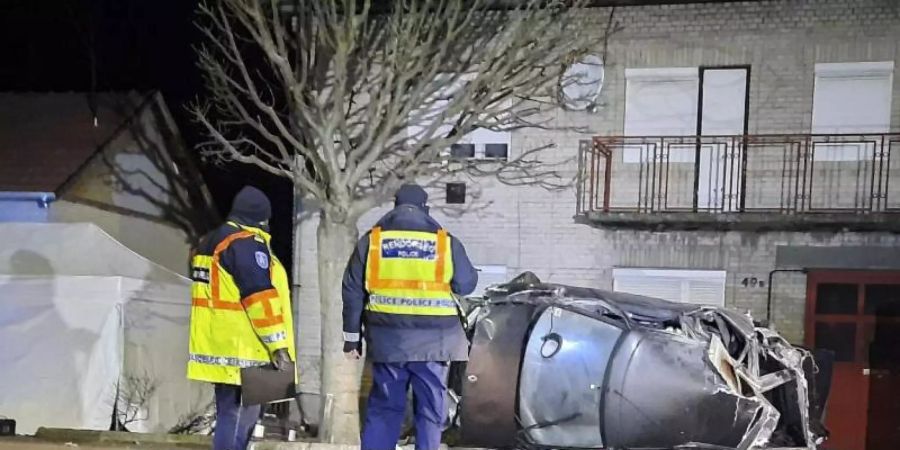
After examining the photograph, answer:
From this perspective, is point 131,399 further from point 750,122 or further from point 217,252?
point 750,122

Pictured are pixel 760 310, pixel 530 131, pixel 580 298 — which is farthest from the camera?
pixel 530 131

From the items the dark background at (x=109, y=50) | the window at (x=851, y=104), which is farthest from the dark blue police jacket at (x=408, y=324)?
the dark background at (x=109, y=50)

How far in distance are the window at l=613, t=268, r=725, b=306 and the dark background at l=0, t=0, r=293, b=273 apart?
22.1 ft

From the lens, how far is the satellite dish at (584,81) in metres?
9.86

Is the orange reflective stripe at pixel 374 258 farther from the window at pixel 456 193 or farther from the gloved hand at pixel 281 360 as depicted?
the window at pixel 456 193

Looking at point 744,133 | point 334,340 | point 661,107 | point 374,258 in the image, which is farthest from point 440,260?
point 744,133

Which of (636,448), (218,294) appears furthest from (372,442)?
(636,448)

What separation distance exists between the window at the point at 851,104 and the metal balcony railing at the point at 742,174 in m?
0.03

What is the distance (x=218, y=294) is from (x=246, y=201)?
0.56 m

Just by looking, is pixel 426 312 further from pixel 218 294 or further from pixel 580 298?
pixel 580 298

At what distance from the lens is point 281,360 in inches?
171

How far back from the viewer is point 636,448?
544 cm

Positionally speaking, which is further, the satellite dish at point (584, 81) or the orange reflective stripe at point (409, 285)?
the satellite dish at point (584, 81)

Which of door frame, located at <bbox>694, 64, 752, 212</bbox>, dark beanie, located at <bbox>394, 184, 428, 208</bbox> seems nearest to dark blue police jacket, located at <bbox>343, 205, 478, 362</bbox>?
dark beanie, located at <bbox>394, 184, 428, 208</bbox>
